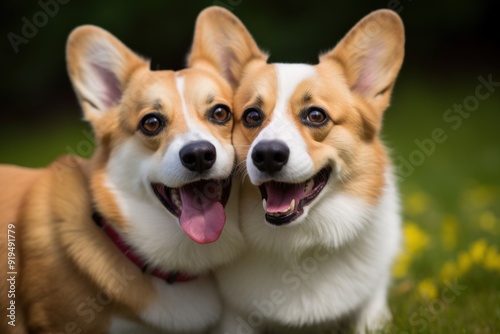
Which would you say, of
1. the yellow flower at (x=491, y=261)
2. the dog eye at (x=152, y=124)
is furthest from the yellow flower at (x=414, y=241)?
the dog eye at (x=152, y=124)

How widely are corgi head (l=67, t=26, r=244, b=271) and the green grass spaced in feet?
3.77

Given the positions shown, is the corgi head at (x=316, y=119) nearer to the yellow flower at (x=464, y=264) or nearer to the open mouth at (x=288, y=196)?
the open mouth at (x=288, y=196)

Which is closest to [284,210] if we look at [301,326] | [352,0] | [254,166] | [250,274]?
[254,166]

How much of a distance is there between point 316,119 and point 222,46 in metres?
0.72

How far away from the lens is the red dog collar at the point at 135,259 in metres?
3.08

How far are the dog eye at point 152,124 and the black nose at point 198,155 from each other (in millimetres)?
269

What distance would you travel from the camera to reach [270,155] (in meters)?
2.73

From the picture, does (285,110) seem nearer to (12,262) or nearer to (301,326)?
(301,326)

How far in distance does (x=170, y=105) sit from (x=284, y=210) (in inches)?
28.0

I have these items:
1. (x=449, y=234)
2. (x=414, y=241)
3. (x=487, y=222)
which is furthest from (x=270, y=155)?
(x=487, y=222)

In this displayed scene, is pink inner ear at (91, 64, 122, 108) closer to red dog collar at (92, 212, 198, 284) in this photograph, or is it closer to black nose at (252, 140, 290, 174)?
red dog collar at (92, 212, 198, 284)

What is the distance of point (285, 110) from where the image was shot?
2980 millimetres

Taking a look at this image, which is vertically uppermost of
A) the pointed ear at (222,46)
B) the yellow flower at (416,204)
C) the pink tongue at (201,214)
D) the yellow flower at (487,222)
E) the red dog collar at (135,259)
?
the pointed ear at (222,46)
